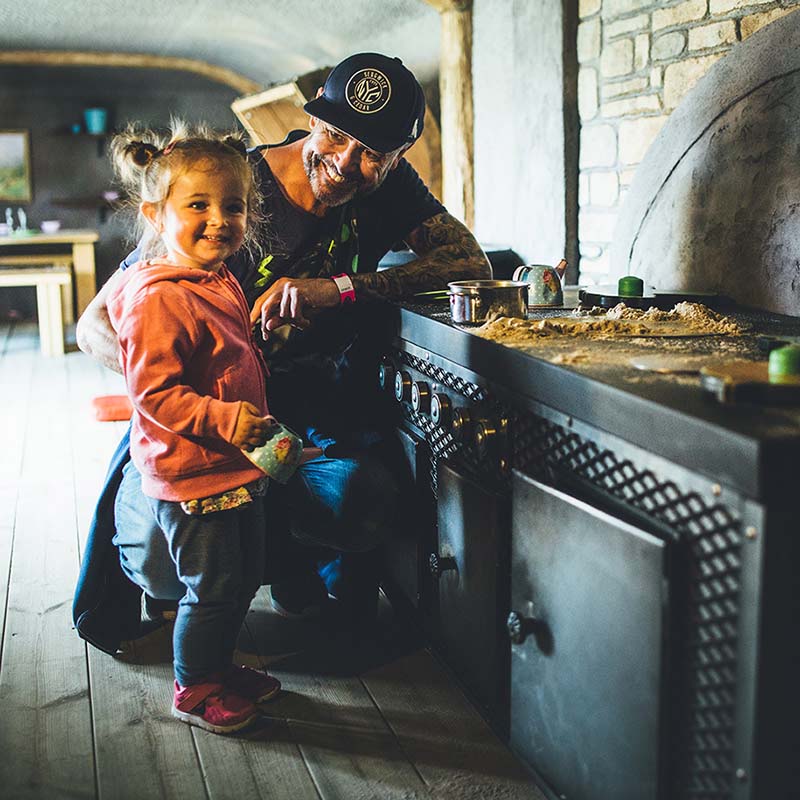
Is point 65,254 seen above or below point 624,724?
above

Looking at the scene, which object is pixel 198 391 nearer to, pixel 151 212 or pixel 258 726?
pixel 151 212

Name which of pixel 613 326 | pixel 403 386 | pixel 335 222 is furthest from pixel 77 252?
pixel 613 326

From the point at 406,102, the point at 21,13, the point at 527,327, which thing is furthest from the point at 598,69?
the point at 21,13

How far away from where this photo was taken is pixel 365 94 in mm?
2277

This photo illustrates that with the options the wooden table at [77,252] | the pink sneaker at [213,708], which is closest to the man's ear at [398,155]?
the pink sneaker at [213,708]

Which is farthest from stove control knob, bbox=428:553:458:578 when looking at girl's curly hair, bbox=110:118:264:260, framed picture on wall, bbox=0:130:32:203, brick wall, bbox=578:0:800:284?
framed picture on wall, bbox=0:130:32:203

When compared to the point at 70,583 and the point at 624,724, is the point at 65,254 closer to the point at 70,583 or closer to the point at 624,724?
the point at 70,583

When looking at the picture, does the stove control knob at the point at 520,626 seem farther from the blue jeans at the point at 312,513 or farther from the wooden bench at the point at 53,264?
the wooden bench at the point at 53,264

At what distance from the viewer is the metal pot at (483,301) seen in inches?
76.3

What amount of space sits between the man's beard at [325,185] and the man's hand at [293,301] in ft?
0.77

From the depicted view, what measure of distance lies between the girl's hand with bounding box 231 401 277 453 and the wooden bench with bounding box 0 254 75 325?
283 inches

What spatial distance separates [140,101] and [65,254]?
1.73m

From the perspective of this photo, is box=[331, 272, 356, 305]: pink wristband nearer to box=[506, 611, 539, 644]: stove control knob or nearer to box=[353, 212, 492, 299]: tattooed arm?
box=[353, 212, 492, 299]: tattooed arm

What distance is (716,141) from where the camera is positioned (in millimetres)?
2512
